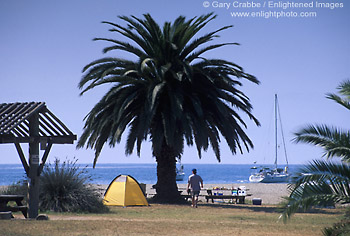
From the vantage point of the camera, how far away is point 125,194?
2277 cm

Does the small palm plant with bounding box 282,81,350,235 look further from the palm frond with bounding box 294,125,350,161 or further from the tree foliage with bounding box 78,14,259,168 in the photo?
the tree foliage with bounding box 78,14,259,168

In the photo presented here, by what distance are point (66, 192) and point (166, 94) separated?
746cm

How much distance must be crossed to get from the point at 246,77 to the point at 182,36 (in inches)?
137

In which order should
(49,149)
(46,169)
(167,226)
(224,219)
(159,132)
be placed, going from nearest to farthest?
(167,226)
(49,149)
(224,219)
(46,169)
(159,132)

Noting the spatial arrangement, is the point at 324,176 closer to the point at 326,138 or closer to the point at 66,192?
the point at 326,138

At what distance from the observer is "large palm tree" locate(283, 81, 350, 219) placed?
11.7 m

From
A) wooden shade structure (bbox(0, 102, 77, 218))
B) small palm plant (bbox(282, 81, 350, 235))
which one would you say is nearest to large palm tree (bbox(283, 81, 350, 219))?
small palm plant (bbox(282, 81, 350, 235))

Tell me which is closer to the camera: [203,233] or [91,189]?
[203,233]

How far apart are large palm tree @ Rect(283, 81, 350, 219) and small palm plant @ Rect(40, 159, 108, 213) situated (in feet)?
29.9

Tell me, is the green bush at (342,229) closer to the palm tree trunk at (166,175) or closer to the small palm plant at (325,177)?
Result: the small palm plant at (325,177)

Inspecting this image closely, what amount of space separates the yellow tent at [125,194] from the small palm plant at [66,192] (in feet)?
9.82

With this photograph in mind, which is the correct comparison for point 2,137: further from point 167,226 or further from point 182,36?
point 182,36

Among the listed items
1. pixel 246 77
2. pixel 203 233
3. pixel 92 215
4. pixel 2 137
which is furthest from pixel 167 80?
pixel 203 233

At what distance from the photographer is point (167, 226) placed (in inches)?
570
